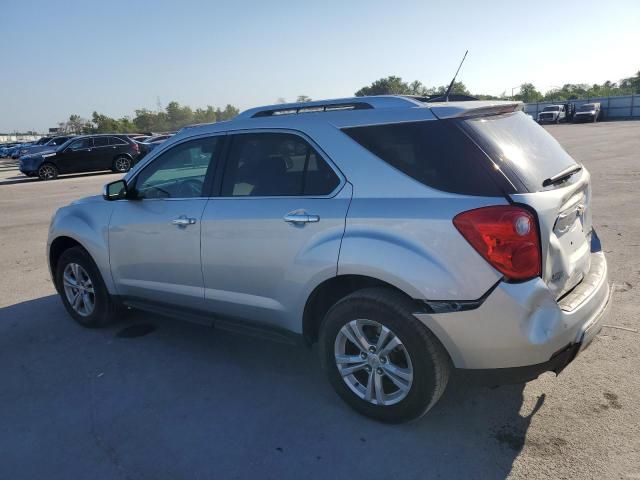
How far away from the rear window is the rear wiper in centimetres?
2

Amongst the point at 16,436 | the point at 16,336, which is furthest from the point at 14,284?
the point at 16,436

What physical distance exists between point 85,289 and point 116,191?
101 centimetres

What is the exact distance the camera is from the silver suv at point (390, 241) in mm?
2514

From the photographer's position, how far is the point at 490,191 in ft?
8.29

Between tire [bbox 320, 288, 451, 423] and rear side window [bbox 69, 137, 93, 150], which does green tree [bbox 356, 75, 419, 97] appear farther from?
rear side window [bbox 69, 137, 93, 150]

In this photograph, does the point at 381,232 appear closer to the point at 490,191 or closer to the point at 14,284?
the point at 490,191

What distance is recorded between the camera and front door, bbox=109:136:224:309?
12.1 ft

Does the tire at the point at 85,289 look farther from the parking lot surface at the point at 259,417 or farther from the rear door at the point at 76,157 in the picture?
the rear door at the point at 76,157

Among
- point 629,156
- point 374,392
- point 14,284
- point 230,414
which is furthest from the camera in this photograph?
point 629,156

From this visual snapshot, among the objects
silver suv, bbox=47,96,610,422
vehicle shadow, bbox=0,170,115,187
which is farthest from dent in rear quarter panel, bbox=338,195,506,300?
vehicle shadow, bbox=0,170,115,187

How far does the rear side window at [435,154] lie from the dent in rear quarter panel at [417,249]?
0.09 metres

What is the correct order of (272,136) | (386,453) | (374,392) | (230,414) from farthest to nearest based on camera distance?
(272,136), (230,414), (374,392), (386,453)

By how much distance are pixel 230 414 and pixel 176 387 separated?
1.89 feet

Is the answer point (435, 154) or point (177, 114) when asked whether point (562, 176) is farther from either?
point (177, 114)
